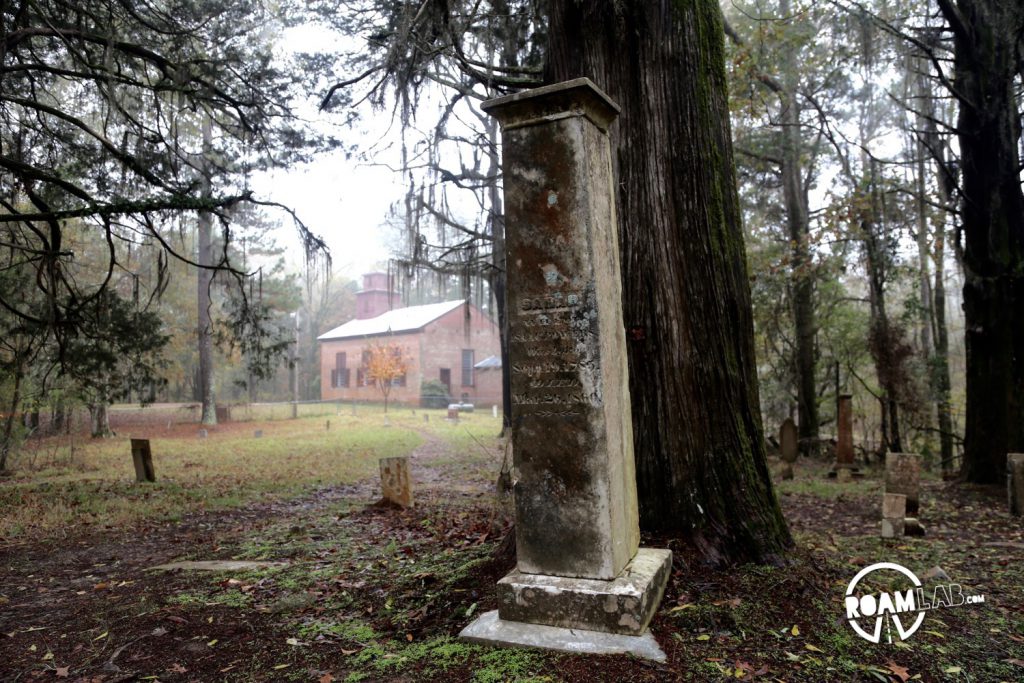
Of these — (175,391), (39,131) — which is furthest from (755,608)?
(175,391)

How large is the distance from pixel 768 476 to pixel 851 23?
373 inches

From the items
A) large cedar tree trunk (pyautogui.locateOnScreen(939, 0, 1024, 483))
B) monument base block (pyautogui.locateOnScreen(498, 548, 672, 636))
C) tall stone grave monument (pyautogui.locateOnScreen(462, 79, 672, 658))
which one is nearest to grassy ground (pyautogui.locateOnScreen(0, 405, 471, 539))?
monument base block (pyautogui.locateOnScreen(498, 548, 672, 636))

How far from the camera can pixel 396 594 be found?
15.4ft

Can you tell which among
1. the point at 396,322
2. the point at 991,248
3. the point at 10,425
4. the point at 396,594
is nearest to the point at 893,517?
the point at 396,594

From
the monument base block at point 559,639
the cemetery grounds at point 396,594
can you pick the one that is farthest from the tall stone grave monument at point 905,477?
the monument base block at point 559,639

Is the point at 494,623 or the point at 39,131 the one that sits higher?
the point at 39,131

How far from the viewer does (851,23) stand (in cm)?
1053

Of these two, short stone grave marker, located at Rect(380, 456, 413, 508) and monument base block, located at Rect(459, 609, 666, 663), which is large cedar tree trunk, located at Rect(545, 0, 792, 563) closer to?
monument base block, located at Rect(459, 609, 666, 663)

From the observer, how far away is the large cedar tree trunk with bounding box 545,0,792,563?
4.27 m

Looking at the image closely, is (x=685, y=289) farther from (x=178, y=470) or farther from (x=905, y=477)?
(x=178, y=470)

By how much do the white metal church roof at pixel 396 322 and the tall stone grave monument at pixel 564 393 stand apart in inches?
1373

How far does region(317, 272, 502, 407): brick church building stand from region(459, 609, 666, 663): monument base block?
111ft

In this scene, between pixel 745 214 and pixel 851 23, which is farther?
pixel 745 214

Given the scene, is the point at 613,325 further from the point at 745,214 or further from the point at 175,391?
the point at 175,391
